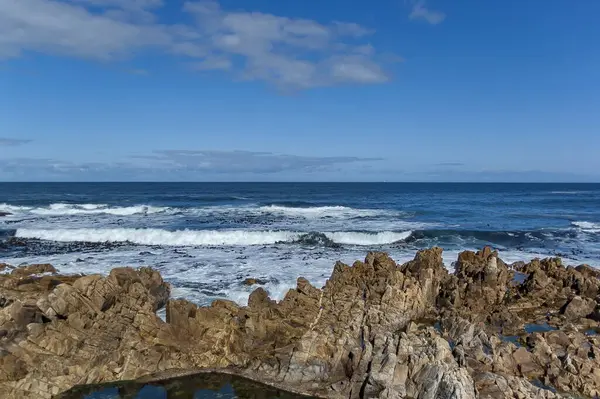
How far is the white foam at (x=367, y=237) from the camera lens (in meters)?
40.5

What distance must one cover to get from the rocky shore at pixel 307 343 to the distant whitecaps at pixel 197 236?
70.1ft

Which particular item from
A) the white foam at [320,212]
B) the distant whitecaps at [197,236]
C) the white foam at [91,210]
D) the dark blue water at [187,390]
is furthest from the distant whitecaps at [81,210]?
the dark blue water at [187,390]

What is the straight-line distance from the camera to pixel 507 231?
145 ft

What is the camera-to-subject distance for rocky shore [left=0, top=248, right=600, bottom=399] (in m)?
12.4

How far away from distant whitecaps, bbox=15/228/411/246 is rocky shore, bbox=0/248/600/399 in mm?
21374

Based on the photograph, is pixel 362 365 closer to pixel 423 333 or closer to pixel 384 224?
pixel 423 333

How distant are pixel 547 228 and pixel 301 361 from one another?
4161 centimetres

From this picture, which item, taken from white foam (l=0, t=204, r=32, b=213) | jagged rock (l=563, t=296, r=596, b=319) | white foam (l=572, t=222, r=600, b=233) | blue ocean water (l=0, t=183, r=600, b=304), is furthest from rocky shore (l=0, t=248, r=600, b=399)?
white foam (l=0, t=204, r=32, b=213)

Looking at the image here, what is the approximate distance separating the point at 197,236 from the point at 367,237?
15.2 metres

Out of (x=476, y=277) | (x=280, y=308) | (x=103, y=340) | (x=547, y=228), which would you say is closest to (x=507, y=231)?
(x=547, y=228)

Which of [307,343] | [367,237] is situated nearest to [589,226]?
[367,237]

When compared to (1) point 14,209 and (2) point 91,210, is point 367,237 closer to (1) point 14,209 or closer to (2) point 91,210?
(2) point 91,210

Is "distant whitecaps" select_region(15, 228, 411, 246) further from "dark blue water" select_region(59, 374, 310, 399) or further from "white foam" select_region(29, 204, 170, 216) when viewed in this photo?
"dark blue water" select_region(59, 374, 310, 399)

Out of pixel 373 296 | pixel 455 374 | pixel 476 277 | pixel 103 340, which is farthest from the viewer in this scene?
pixel 476 277
